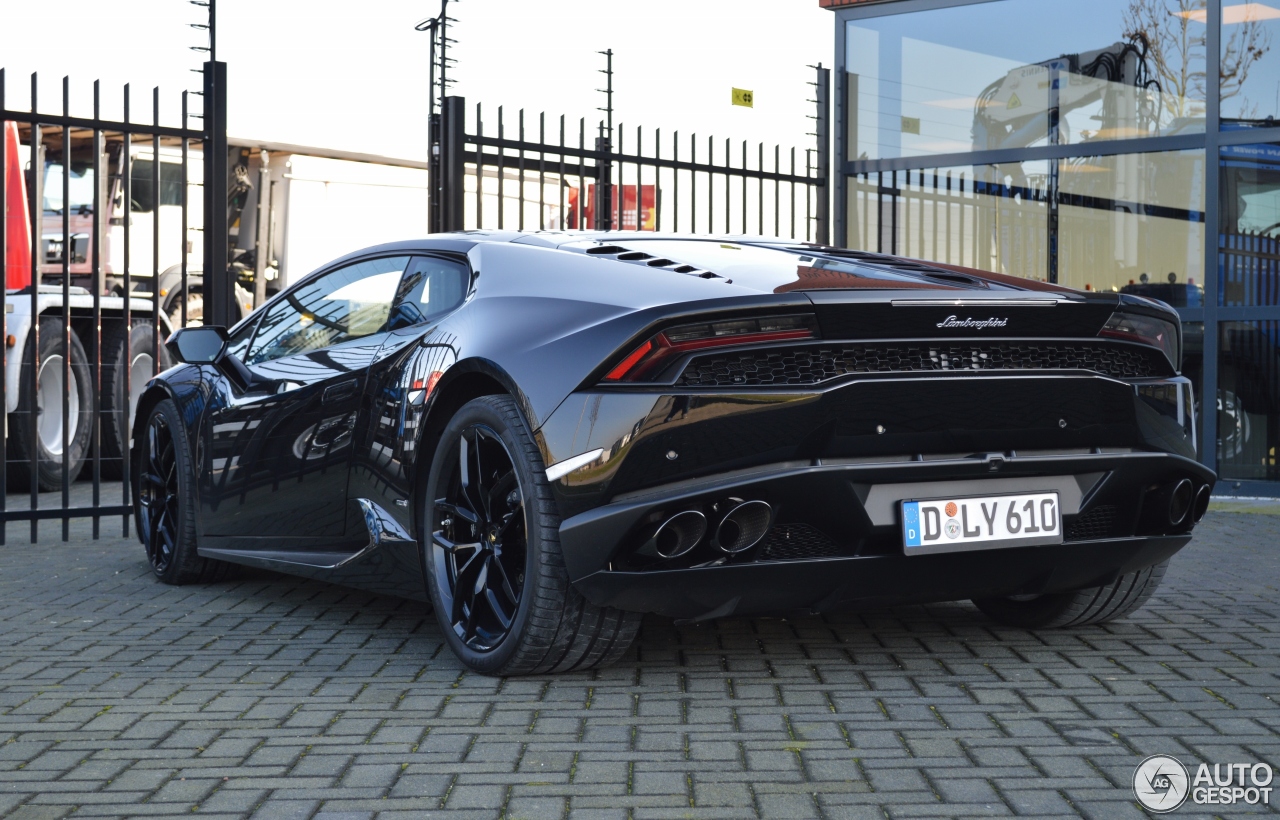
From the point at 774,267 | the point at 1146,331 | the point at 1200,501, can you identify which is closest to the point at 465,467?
the point at 774,267

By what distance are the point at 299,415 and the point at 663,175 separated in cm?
483

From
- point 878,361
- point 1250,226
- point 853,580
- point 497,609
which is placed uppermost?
point 1250,226

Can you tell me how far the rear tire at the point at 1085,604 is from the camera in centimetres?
460

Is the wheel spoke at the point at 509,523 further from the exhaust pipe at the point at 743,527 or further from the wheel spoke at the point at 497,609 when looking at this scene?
the exhaust pipe at the point at 743,527

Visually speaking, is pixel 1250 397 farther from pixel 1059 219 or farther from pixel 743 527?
pixel 743 527

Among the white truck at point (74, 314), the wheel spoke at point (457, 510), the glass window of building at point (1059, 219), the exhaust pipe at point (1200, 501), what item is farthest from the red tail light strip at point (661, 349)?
the glass window of building at point (1059, 219)

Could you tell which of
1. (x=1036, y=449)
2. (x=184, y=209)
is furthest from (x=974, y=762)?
(x=184, y=209)

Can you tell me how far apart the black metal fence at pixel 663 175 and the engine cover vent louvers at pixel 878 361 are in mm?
4074

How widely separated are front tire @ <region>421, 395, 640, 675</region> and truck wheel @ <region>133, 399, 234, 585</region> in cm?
202

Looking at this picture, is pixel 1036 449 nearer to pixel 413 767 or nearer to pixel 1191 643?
pixel 1191 643

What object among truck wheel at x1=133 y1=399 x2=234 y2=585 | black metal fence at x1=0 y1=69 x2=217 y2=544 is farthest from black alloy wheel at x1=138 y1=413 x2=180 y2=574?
black metal fence at x1=0 y1=69 x2=217 y2=544

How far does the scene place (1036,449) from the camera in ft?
12.7

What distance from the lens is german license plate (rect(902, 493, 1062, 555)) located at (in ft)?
12.2

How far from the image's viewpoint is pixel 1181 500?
414 cm
